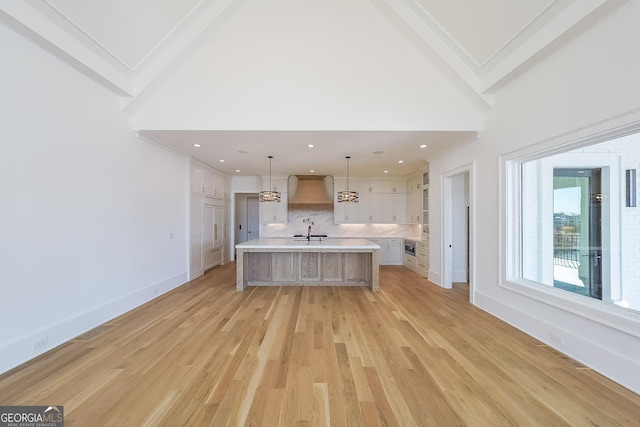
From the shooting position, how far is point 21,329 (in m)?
2.36

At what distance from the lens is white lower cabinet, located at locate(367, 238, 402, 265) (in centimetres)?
745

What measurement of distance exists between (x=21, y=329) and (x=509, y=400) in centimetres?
415

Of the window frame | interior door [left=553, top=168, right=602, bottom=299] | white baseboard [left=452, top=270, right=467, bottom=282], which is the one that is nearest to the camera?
the window frame

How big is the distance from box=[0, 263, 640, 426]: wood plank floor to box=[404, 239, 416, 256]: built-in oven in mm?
3231

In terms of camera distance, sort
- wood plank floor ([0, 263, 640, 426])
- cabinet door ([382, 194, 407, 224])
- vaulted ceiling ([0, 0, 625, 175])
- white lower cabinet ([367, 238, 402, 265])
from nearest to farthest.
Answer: wood plank floor ([0, 263, 640, 426]) → vaulted ceiling ([0, 0, 625, 175]) → white lower cabinet ([367, 238, 402, 265]) → cabinet door ([382, 194, 407, 224])

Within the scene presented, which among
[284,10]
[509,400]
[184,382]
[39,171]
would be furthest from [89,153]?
[509,400]

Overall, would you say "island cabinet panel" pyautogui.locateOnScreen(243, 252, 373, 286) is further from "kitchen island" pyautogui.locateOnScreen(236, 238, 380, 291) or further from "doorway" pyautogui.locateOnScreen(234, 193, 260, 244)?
"doorway" pyautogui.locateOnScreen(234, 193, 260, 244)

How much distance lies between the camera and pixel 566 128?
2535mm

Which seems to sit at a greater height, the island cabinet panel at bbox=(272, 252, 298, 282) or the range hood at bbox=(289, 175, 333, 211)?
the range hood at bbox=(289, 175, 333, 211)

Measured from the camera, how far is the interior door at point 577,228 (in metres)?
2.81

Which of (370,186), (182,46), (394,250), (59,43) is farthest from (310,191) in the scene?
(59,43)

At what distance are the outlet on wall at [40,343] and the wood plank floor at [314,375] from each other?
13cm

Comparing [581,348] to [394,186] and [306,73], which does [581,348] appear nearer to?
[306,73]

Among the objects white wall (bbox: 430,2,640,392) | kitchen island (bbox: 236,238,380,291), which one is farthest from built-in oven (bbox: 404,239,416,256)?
white wall (bbox: 430,2,640,392)
